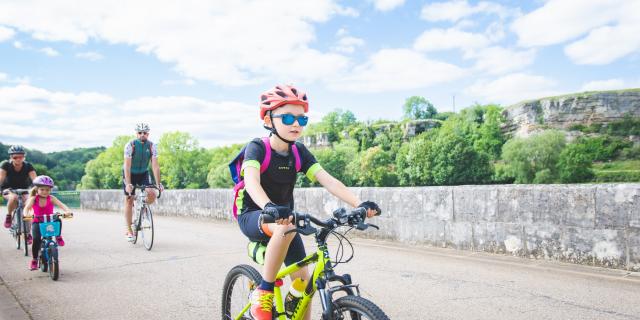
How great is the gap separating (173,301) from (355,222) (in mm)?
2836

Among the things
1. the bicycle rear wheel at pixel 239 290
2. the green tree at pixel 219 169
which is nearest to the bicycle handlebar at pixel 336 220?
the bicycle rear wheel at pixel 239 290

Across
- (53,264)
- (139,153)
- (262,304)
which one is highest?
(139,153)

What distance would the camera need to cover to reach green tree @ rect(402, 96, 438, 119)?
173875 millimetres

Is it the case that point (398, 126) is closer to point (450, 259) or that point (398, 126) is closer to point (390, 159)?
point (390, 159)

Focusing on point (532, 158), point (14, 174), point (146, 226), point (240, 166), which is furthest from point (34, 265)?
point (532, 158)

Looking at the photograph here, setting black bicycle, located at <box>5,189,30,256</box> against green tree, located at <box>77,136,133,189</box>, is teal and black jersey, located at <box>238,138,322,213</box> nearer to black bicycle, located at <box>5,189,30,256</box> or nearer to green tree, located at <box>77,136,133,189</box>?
black bicycle, located at <box>5,189,30,256</box>

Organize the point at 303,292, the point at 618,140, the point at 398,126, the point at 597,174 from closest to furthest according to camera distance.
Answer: the point at 303,292, the point at 597,174, the point at 618,140, the point at 398,126

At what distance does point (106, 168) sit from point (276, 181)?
117501mm

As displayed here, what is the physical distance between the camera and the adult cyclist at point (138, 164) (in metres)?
7.81

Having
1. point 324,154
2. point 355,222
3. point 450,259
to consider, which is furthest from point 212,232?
point 324,154

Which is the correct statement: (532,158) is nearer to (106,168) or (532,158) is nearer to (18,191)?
(106,168)

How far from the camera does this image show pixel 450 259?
6.31 metres

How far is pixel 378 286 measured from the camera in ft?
16.0

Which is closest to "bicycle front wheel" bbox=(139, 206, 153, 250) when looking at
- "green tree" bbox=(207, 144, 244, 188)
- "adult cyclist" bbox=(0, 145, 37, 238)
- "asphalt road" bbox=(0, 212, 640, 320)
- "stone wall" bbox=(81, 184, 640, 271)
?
"asphalt road" bbox=(0, 212, 640, 320)
